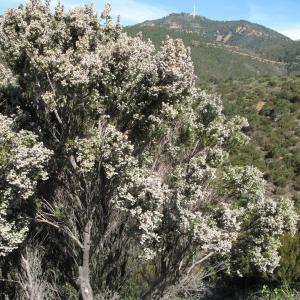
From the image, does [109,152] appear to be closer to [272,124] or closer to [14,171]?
[14,171]

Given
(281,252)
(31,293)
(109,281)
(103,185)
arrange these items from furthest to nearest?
(281,252)
(109,281)
(31,293)
(103,185)

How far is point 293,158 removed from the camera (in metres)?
29.3

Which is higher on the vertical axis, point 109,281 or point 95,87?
point 95,87

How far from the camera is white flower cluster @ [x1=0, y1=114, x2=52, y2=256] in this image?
6699 millimetres

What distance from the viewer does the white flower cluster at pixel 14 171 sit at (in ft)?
22.0

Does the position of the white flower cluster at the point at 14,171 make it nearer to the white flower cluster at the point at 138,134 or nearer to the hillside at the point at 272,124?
the white flower cluster at the point at 138,134

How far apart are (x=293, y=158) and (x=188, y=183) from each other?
76.1ft

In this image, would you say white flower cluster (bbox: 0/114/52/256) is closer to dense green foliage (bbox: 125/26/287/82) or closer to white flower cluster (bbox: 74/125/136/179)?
white flower cluster (bbox: 74/125/136/179)

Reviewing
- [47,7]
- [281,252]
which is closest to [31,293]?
[47,7]

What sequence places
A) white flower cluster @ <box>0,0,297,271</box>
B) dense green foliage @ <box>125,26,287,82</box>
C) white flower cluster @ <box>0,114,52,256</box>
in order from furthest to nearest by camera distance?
dense green foliage @ <box>125,26,287,82</box> < white flower cluster @ <box>0,0,297,271</box> < white flower cluster @ <box>0,114,52,256</box>

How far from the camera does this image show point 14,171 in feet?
22.1

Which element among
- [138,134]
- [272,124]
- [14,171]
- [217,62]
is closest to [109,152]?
[14,171]

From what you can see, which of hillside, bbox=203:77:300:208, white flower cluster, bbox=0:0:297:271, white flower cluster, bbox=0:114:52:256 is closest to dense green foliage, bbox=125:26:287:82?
hillside, bbox=203:77:300:208

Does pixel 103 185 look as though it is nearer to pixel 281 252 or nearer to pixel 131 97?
pixel 131 97
